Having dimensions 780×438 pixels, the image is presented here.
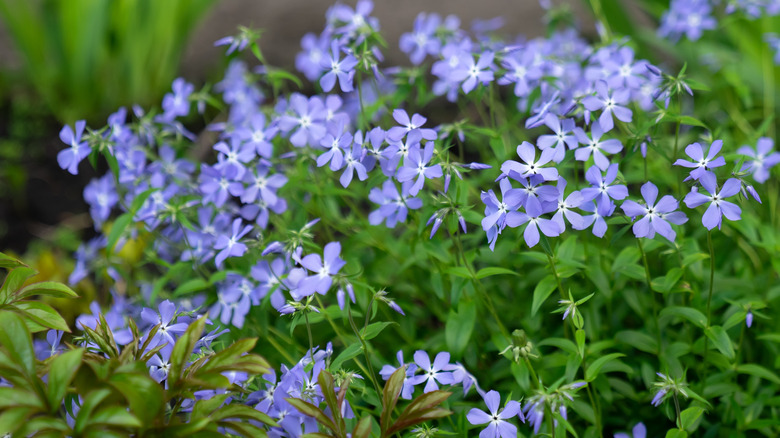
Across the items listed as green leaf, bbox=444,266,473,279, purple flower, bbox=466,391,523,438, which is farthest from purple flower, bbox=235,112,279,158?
purple flower, bbox=466,391,523,438

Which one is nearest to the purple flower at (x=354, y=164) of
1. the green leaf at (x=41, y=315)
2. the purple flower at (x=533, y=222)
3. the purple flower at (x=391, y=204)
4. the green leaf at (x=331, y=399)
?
the purple flower at (x=391, y=204)

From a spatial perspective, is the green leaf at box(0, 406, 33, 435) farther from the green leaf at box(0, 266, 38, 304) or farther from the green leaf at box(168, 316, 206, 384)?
the green leaf at box(0, 266, 38, 304)

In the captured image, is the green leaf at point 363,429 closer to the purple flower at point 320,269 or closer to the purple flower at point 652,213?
the purple flower at point 320,269

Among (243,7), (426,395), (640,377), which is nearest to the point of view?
(426,395)

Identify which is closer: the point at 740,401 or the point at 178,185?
the point at 740,401

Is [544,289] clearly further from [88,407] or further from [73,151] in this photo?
[73,151]

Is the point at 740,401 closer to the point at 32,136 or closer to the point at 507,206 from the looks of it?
the point at 507,206

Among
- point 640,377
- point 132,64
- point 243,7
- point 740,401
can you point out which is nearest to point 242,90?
point 132,64

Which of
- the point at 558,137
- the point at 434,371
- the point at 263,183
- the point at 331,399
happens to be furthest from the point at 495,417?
the point at 263,183
